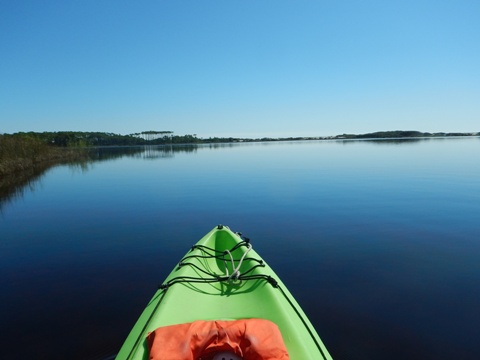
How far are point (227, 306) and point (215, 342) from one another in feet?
3.98

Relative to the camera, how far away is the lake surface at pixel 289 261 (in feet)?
16.1

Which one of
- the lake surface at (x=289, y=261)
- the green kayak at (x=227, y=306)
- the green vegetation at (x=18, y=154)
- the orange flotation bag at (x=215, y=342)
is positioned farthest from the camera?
the green vegetation at (x=18, y=154)

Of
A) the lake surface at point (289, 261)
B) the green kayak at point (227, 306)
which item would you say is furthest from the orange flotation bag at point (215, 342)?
the lake surface at point (289, 261)

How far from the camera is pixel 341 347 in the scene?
15.1 feet

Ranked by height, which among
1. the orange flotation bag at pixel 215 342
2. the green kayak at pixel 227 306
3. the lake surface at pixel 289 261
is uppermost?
the orange flotation bag at pixel 215 342

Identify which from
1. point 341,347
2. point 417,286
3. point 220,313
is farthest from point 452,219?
point 220,313

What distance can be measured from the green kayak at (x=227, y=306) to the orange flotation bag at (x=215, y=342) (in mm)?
218

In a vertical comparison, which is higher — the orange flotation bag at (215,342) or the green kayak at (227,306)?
the orange flotation bag at (215,342)

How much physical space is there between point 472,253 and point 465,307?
10.6 ft

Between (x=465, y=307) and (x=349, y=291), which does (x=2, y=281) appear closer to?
(x=349, y=291)

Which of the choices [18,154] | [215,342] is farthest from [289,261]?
[18,154]

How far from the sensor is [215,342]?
2.93 meters

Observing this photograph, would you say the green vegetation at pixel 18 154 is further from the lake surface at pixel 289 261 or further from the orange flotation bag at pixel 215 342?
the orange flotation bag at pixel 215 342

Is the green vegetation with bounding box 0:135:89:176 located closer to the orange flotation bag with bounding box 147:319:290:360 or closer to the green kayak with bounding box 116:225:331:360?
the green kayak with bounding box 116:225:331:360
